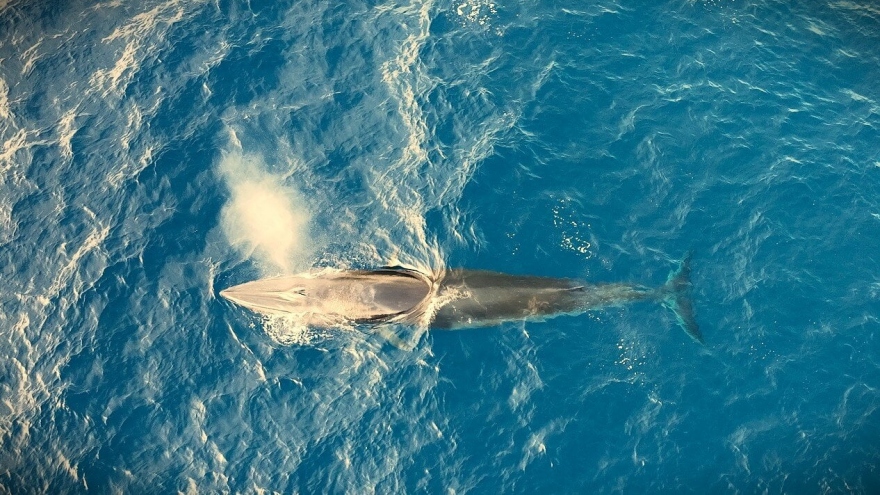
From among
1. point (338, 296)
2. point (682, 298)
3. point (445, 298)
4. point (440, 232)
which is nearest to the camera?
point (682, 298)

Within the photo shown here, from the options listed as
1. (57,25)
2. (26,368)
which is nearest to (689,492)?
(26,368)

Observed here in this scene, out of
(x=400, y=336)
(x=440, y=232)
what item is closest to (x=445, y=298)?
(x=400, y=336)

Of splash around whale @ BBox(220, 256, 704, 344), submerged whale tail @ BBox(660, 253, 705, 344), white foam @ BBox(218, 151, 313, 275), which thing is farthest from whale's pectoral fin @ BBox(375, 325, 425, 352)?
submerged whale tail @ BBox(660, 253, 705, 344)

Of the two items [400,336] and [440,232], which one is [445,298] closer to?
[400,336]

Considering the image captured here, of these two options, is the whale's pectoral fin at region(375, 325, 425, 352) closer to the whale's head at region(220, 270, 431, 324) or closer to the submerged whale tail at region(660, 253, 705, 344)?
the whale's head at region(220, 270, 431, 324)

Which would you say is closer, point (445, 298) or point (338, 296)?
point (445, 298)

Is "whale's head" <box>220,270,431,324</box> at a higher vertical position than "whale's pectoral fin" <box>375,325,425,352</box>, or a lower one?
higher

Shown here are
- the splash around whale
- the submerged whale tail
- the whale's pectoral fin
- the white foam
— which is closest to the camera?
the submerged whale tail
